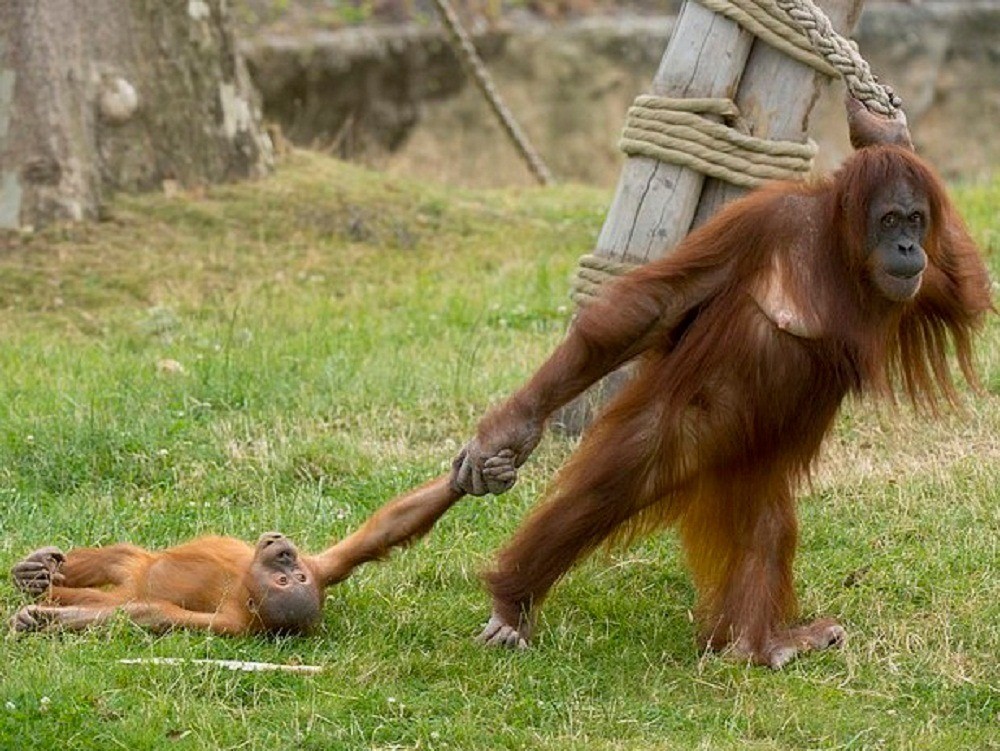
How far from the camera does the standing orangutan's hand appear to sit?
4094 millimetres

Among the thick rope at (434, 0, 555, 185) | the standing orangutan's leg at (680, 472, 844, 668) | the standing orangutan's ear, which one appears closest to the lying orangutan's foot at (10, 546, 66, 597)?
the standing orangutan's leg at (680, 472, 844, 668)

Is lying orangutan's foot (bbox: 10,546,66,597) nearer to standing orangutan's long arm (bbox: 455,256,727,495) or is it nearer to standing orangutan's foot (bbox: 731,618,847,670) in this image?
standing orangutan's long arm (bbox: 455,256,727,495)

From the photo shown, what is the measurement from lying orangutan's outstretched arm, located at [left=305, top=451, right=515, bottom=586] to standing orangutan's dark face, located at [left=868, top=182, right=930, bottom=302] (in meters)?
1.12

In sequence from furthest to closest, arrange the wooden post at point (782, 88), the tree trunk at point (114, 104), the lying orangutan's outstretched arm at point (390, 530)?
1. the tree trunk at point (114, 104)
2. the wooden post at point (782, 88)
3. the lying orangutan's outstretched arm at point (390, 530)

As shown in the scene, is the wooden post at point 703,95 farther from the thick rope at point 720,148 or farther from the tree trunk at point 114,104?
the tree trunk at point 114,104

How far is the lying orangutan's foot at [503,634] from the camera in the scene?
4.16 metres

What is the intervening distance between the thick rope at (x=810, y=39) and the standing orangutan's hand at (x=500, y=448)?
112cm

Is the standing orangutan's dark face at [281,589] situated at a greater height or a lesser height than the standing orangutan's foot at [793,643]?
lesser

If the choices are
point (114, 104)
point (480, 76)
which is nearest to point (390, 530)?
point (114, 104)

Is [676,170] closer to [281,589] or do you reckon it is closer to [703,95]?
[703,95]

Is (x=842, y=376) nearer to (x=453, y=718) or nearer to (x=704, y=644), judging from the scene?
(x=704, y=644)

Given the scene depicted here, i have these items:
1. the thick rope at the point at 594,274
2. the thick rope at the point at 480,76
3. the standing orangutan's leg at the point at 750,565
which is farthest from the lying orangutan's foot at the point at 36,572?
the thick rope at the point at 480,76

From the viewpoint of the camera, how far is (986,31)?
1341cm

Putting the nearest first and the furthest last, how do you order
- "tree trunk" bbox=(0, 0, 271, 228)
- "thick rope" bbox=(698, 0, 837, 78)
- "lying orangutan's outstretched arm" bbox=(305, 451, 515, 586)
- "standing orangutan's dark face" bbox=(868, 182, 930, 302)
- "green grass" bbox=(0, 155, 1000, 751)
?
1. "green grass" bbox=(0, 155, 1000, 751)
2. "standing orangutan's dark face" bbox=(868, 182, 930, 302)
3. "lying orangutan's outstretched arm" bbox=(305, 451, 515, 586)
4. "thick rope" bbox=(698, 0, 837, 78)
5. "tree trunk" bbox=(0, 0, 271, 228)
